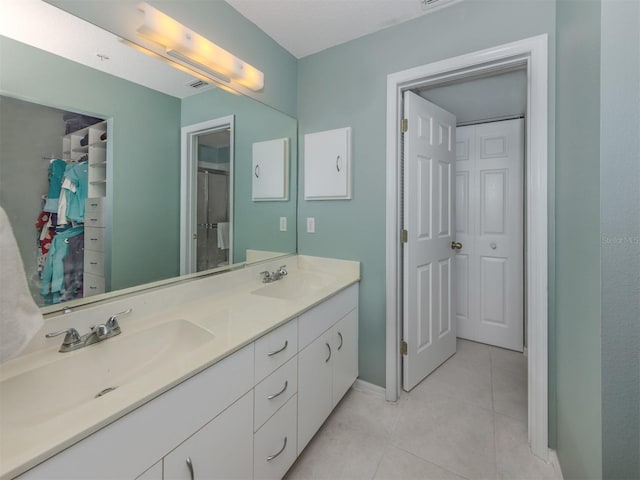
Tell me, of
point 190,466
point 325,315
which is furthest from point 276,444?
point 325,315

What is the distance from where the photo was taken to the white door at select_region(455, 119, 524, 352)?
2523 mm

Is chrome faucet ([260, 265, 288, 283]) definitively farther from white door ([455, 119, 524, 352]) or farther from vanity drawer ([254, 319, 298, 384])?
white door ([455, 119, 524, 352])

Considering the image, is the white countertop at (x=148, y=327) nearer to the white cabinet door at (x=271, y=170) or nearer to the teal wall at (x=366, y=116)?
the teal wall at (x=366, y=116)

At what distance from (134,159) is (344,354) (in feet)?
5.00

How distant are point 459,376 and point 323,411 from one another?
1228 millimetres

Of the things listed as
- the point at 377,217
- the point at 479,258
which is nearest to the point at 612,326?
the point at 377,217

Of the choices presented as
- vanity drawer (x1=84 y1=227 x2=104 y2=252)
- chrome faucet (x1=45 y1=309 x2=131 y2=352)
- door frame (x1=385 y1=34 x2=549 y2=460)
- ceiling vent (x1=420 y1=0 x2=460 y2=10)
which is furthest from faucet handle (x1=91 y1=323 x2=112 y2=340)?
ceiling vent (x1=420 y1=0 x2=460 y2=10)

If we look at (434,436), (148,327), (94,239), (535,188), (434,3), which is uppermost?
(434,3)

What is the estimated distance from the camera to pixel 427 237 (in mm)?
2010

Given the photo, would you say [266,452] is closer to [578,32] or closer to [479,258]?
[578,32]

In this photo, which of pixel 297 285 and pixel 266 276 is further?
pixel 297 285

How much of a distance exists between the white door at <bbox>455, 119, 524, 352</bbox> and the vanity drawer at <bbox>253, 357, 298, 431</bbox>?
189 cm

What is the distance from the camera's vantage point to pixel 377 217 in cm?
183

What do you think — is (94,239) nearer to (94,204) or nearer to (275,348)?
(94,204)
